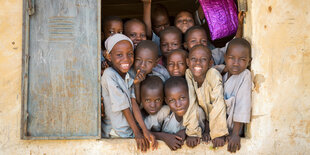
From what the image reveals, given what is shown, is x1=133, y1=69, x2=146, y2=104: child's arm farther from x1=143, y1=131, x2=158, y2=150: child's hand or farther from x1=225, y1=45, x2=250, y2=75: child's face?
x1=225, y1=45, x2=250, y2=75: child's face

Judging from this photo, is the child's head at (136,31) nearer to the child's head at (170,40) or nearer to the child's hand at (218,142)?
the child's head at (170,40)

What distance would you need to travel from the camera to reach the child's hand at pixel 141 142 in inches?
125

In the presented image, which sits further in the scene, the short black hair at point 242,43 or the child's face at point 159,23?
the child's face at point 159,23

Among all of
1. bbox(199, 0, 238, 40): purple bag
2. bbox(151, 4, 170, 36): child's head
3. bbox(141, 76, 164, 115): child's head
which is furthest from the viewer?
bbox(151, 4, 170, 36): child's head

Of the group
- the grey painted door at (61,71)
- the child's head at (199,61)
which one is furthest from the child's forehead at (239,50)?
the grey painted door at (61,71)

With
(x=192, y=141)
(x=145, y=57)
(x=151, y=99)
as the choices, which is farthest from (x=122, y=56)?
(x=192, y=141)

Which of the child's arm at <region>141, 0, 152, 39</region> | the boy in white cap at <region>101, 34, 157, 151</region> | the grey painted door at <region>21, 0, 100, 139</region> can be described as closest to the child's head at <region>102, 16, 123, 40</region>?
the child's arm at <region>141, 0, 152, 39</region>

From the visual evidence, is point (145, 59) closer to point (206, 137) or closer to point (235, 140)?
point (206, 137)

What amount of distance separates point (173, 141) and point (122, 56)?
96cm

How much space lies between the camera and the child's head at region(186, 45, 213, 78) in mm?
3377

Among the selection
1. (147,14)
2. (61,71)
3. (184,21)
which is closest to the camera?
(61,71)

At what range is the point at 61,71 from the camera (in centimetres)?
317

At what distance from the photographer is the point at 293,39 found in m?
3.33

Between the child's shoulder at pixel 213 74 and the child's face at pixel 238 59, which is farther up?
the child's face at pixel 238 59
